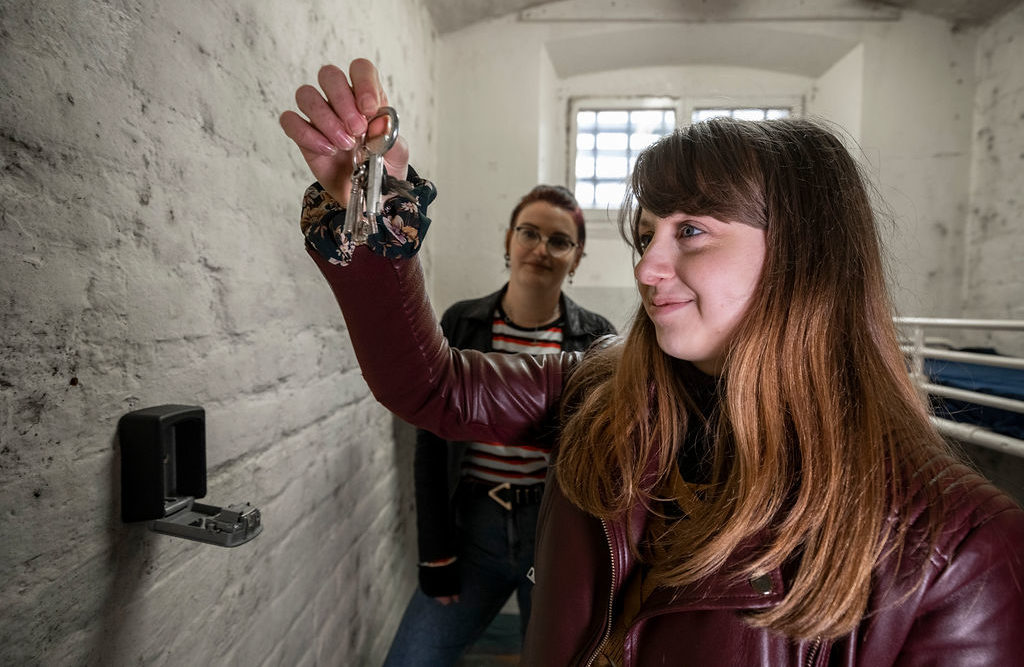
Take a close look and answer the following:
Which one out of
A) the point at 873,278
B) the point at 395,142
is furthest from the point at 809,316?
the point at 395,142

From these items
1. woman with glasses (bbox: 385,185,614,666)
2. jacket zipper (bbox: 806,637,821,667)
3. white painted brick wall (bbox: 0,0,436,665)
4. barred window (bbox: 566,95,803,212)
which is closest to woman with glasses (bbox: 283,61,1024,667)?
jacket zipper (bbox: 806,637,821,667)

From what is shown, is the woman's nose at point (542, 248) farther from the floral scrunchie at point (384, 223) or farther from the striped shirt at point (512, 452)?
the floral scrunchie at point (384, 223)

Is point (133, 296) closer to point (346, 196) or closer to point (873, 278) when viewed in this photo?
point (346, 196)

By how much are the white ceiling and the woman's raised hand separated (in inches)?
75.7

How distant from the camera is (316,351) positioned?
115 centimetres

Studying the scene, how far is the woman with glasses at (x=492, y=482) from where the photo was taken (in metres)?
1.28

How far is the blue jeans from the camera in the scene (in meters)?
1.26

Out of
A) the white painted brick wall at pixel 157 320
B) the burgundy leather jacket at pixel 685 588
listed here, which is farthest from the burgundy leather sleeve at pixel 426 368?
the white painted brick wall at pixel 157 320

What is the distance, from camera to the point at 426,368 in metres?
0.72

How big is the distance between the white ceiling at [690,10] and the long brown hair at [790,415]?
1854 mm

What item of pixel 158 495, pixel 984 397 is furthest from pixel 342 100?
pixel 984 397

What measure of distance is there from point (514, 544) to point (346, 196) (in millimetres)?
984

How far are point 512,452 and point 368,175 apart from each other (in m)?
0.93

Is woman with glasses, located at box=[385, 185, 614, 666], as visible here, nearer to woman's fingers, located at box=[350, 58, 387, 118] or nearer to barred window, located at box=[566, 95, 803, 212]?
woman's fingers, located at box=[350, 58, 387, 118]
